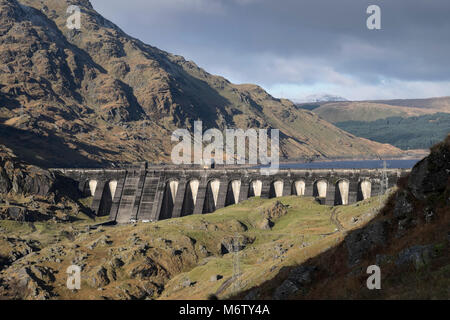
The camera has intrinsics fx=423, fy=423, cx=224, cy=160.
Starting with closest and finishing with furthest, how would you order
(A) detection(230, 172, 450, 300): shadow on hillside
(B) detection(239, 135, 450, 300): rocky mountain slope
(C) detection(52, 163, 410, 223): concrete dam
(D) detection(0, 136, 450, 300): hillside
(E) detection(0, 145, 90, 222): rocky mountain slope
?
(B) detection(239, 135, 450, 300): rocky mountain slope < (A) detection(230, 172, 450, 300): shadow on hillside < (D) detection(0, 136, 450, 300): hillside < (E) detection(0, 145, 90, 222): rocky mountain slope < (C) detection(52, 163, 410, 223): concrete dam

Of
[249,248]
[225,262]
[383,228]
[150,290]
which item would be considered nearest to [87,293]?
[150,290]

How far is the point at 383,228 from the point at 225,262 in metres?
45.3

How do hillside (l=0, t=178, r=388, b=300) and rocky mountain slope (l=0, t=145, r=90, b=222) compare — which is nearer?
hillside (l=0, t=178, r=388, b=300)

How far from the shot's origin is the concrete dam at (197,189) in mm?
123438

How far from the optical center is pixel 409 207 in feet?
128

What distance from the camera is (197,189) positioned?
134 metres

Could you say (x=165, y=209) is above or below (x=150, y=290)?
above

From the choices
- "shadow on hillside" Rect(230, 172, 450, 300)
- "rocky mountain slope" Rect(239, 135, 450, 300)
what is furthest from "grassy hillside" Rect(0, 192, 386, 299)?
"rocky mountain slope" Rect(239, 135, 450, 300)

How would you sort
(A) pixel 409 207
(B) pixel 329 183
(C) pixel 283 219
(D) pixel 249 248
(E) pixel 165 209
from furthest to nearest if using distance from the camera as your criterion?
(E) pixel 165 209 → (B) pixel 329 183 → (C) pixel 283 219 → (D) pixel 249 248 → (A) pixel 409 207

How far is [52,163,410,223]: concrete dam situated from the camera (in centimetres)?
12344

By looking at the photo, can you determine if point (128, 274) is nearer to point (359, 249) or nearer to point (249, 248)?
point (249, 248)

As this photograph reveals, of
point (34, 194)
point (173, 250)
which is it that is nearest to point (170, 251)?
point (173, 250)

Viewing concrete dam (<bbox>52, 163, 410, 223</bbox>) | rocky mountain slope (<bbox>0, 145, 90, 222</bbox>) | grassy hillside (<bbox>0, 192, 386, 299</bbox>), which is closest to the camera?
grassy hillside (<bbox>0, 192, 386, 299</bbox>)

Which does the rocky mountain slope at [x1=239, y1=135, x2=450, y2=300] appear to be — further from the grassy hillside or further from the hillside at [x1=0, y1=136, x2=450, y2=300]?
the grassy hillside
